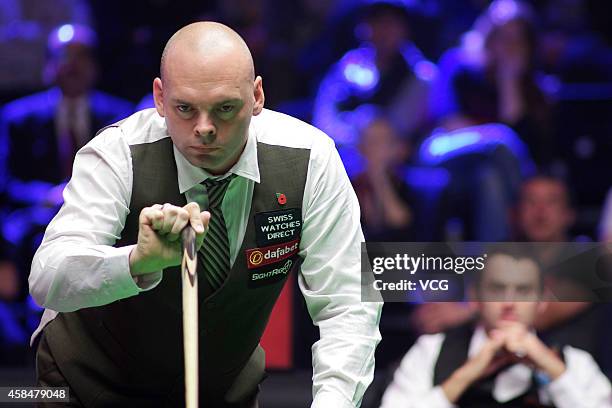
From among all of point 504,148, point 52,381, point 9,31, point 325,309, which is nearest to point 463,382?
point 325,309

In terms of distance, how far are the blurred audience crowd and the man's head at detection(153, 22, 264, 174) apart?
284 centimetres

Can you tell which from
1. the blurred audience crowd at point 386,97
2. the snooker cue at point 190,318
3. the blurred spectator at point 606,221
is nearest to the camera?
the snooker cue at point 190,318

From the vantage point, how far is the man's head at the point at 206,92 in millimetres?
2584

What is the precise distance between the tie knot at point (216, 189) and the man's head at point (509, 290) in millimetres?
911

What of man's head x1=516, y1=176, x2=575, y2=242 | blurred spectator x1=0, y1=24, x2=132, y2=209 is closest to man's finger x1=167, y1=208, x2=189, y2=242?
man's head x1=516, y1=176, x2=575, y2=242

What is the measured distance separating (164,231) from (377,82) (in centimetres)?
344

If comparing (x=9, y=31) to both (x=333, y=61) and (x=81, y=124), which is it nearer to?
(x=81, y=124)

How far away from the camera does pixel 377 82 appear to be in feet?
18.5

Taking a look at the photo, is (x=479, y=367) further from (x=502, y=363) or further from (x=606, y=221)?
(x=606, y=221)

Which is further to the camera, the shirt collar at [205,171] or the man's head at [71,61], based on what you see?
the man's head at [71,61]

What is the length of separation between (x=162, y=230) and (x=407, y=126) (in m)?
3.42

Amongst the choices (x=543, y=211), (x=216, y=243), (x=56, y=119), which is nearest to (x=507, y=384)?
(x=216, y=243)

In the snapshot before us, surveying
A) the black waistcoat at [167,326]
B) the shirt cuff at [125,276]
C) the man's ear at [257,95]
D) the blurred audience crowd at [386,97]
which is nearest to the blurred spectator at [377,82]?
the blurred audience crowd at [386,97]

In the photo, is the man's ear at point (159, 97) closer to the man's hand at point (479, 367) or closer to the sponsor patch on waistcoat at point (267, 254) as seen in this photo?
the sponsor patch on waistcoat at point (267, 254)
